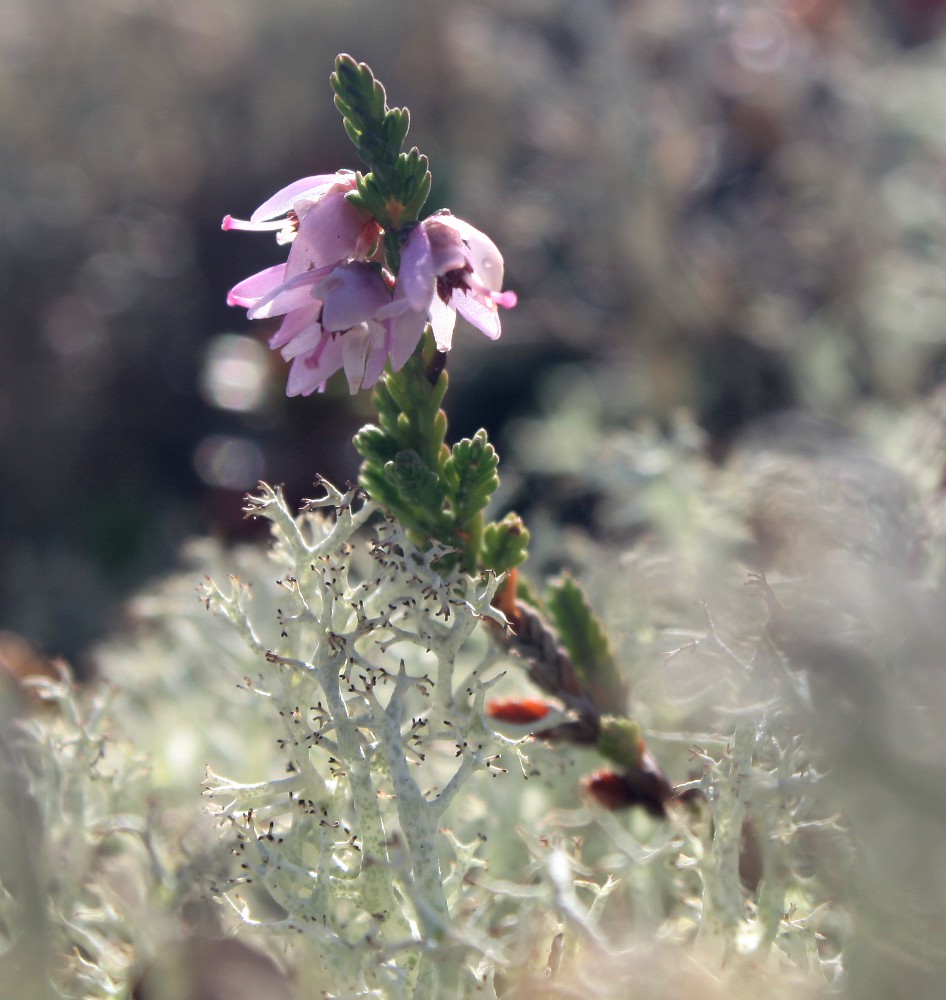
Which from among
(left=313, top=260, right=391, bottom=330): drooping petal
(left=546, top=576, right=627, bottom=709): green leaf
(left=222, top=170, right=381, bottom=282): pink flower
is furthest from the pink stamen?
(left=546, top=576, right=627, bottom=709): green leaf

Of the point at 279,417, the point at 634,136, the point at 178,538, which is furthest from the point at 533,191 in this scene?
the point at 178,538

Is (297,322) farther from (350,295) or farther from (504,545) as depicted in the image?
(504,545)

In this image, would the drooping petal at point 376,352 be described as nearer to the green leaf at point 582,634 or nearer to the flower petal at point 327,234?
the flower petal at point 327,234

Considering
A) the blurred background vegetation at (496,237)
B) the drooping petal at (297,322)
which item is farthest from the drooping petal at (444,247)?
the blurred background vegetation at (496,237)

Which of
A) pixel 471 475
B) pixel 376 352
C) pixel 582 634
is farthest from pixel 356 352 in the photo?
pixel 582 634

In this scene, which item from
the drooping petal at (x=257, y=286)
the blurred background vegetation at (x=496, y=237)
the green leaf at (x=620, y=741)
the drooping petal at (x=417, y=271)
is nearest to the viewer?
the drooping petal at (x=417, y=271)

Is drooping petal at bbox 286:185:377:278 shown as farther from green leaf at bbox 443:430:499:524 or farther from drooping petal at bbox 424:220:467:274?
green leaf at bbox 443:430:499:524

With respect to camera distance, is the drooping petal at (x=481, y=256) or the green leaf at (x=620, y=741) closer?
the drooping petal at (x=481, y=256)

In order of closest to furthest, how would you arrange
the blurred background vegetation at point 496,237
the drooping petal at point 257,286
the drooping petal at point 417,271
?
the drooping petal at point 417,271, the drooping petal at point 257,286, the blurred background vegetation at point 496,237
